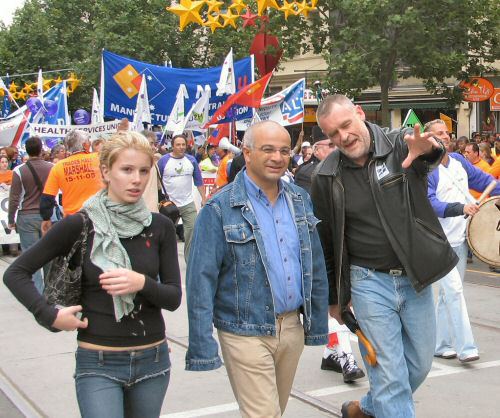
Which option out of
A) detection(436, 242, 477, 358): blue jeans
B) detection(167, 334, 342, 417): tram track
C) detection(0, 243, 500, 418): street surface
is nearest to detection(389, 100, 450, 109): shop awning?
detection(0, 243, 500, 418): street surface

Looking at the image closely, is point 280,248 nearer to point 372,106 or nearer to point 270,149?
point 270,149

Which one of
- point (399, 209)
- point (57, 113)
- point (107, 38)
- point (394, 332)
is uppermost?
point (107, 38)

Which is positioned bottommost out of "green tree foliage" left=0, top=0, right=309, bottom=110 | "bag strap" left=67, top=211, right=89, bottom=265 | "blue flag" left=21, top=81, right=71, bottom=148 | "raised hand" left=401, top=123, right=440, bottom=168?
"bag strap" left=67, top=211, right=89, bottom=265

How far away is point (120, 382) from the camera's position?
10.7 feet

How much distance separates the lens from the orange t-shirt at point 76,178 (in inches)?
306

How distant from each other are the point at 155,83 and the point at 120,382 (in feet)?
44.5

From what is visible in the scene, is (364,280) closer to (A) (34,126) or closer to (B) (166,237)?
(B) (166,237)

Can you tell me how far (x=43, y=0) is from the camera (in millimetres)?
51719

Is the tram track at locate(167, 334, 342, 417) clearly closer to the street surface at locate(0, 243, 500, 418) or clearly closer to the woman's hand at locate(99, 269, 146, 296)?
the street surface at locate(0, 243, 500, 418)

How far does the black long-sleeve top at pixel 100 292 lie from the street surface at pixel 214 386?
222cm

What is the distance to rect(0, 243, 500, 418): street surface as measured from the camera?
5.45 metres

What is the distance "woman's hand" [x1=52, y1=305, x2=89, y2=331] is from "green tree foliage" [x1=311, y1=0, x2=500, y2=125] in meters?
19.2

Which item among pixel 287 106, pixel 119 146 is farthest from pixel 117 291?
pixel 287 106

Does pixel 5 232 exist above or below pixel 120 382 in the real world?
below
